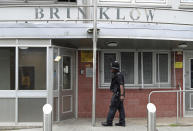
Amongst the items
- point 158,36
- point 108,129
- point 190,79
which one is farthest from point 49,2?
point 190,79

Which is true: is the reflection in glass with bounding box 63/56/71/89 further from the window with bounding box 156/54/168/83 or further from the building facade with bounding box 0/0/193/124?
the window with bounding box 156/54/168/83

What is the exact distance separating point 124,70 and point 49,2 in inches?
136

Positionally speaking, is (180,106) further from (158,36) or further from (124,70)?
(158,36)

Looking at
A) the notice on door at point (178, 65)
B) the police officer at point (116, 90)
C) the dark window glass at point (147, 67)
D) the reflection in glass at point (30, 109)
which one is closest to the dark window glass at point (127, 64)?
the dark window glass at point (147, 67)

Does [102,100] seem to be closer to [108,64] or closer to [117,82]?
[108,64]

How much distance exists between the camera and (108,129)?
8.86 meters

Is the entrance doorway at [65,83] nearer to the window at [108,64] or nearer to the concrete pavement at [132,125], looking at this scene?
the concrete pavement at [132,125]

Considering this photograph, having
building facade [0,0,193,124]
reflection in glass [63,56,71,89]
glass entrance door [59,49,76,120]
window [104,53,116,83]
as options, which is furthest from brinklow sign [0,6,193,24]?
window [104,53,116,83]

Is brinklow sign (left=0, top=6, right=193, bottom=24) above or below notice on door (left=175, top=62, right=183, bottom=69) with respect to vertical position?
A: above

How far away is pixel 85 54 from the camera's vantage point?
35.4 feet

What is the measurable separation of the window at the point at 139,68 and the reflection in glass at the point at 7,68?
3094mm

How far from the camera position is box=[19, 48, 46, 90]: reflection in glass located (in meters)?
9.38

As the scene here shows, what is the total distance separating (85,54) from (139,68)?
77.3 inches

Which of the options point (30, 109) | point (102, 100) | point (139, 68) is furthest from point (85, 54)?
point (30, 109)
